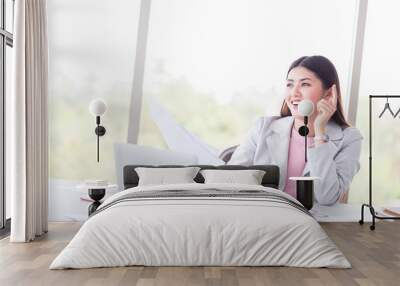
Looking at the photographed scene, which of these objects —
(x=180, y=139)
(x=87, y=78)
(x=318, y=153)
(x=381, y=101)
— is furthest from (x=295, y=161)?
(x=87, y=78)

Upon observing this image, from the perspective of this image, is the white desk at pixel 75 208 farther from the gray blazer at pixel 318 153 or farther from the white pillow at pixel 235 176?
the white pillow at pixel 235 176

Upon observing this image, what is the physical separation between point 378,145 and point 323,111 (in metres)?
0.84

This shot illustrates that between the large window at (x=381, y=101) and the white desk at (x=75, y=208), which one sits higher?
the large window at (x=381, y=101)

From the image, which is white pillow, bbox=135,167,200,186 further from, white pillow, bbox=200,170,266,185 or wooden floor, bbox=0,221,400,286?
wooden floor, bbox=0,221,400,286

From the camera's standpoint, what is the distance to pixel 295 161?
276 inches

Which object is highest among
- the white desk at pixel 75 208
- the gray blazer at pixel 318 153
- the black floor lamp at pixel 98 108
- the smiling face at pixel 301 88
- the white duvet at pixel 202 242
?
the smiling face at pixel 301 88

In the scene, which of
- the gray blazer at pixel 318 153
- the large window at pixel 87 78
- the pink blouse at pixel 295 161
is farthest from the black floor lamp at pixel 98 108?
the pink blouse at pixel 295 161

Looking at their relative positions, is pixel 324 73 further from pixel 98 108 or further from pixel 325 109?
pixel 98 108

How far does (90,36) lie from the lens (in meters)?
7.06

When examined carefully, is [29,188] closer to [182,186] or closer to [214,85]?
[182,186]

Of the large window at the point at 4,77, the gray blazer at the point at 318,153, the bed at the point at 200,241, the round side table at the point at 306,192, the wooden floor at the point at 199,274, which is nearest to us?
the wooden floor at the point at 199,274

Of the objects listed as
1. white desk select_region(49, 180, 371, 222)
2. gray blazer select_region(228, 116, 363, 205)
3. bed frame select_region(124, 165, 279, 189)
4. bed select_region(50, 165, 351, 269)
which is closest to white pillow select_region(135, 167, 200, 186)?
bed frame select_region(124, 165, 279, 189)

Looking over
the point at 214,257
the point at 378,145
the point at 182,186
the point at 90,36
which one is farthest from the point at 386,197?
the point at 90,36

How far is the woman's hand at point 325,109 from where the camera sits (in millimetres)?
7023
